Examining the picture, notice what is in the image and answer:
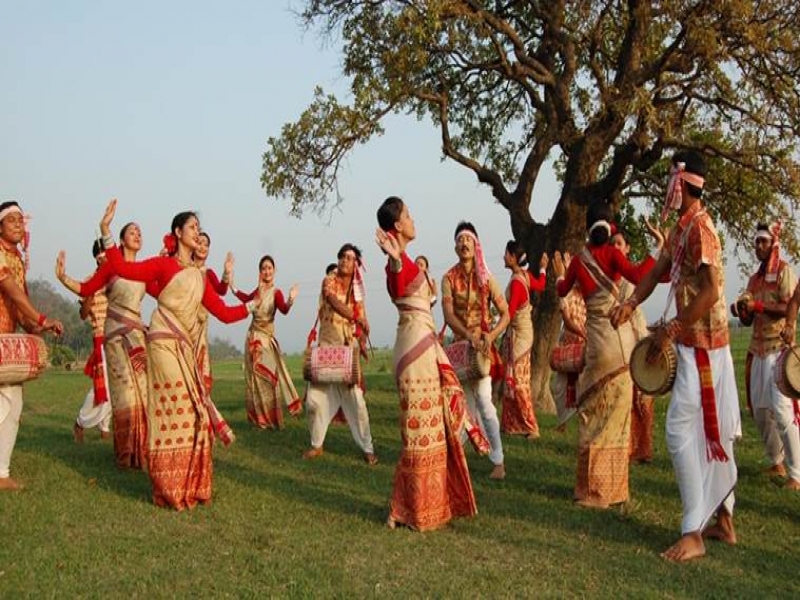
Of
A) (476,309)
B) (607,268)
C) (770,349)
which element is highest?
(607,268)

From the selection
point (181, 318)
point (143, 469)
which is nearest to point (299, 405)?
point (143, 469)

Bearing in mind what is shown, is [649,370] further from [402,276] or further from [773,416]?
[773,416]

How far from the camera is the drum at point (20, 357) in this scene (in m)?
7.16

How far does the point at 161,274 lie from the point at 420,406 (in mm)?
2349

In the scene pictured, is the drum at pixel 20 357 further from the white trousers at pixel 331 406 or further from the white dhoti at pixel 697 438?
the white dhoti at pixel 697 438

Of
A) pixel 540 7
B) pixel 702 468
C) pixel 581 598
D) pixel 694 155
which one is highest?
pixel 540 7

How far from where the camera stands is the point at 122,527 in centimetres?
612

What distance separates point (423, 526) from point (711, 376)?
6.90ft

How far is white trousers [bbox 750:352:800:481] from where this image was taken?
743cm

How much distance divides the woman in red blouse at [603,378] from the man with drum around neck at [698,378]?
1.21 m

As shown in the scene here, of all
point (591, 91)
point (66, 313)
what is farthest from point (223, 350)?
point (591, 91)

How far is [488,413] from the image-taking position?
7.98 metres

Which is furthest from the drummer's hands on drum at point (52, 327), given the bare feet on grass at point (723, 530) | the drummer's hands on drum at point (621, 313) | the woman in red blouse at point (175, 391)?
the bare feet on grass at point (723, 530)

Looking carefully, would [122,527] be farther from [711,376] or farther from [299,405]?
[299,405]
